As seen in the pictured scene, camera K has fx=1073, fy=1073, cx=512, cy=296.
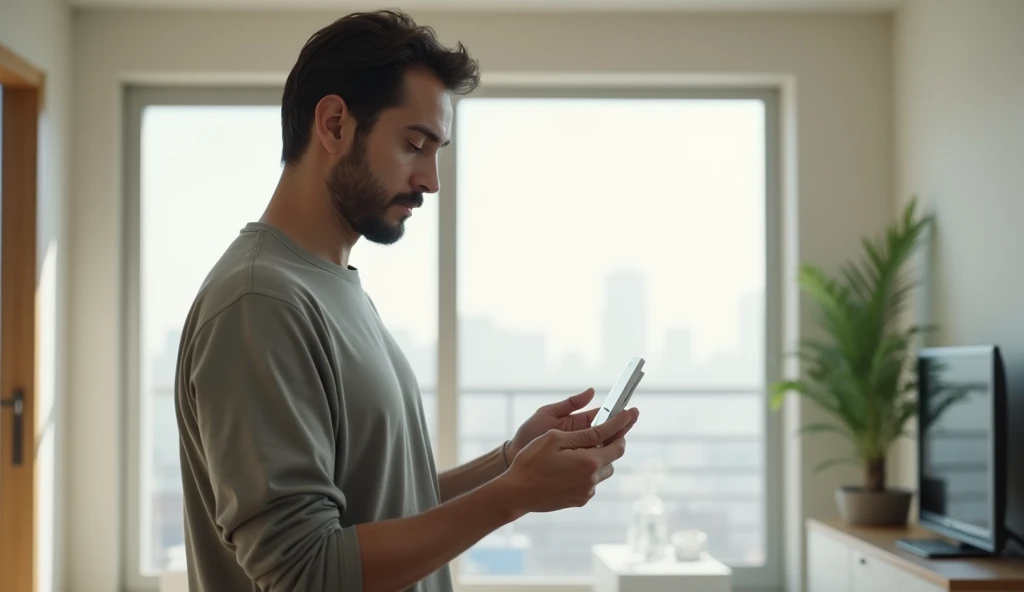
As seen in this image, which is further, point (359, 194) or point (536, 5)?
point (536, 5)

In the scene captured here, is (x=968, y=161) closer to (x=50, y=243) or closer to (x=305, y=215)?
(x=305, y=215)

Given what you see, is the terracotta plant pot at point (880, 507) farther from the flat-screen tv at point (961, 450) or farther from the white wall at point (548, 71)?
the white wall at point (548, 71)

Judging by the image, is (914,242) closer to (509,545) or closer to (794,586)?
(794,586)

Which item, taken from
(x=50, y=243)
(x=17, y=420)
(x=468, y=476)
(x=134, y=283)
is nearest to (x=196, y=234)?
(x=134, y=283)

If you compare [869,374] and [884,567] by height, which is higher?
[869,374]

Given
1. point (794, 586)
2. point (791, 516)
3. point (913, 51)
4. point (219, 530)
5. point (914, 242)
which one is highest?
point (913, 51)

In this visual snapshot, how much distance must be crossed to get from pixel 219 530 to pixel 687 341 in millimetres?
4278

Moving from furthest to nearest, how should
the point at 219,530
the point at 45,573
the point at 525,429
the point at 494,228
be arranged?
the point at 494,228, the point at 45,573, the point at 525,429, the point at 219,530

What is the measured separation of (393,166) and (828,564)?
10.9ft

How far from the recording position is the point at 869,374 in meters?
4.24

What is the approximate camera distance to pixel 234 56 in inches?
188

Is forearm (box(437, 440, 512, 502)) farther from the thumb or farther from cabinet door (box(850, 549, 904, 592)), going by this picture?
cabinet door (box(850, 549, 904, 592))

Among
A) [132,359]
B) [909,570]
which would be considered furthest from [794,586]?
[132,359]

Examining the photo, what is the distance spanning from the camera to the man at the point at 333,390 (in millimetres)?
1052
